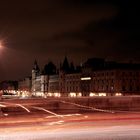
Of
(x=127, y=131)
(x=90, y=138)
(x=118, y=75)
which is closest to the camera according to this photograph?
(x=90, y=138)

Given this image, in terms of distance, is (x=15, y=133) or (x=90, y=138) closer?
(x=90, y=138)

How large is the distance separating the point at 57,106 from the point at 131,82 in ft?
370

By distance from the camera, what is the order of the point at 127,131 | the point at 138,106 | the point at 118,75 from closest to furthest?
1. the point at 127,131
2. the point at 138,106
3. the point at 118,75

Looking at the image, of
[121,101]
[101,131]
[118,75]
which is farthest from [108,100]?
[118,75]

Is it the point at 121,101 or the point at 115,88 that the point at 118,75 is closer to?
the point at 115,88

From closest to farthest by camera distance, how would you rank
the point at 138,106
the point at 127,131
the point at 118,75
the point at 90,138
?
1. the point at 90,138
2. the point at 127,131
3. the point at 138,106
4. the point at 118,75

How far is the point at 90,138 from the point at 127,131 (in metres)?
3.34

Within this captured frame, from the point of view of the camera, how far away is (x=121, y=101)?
210ft

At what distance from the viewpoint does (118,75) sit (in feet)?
572

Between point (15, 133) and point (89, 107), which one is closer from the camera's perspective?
point (15, 133)

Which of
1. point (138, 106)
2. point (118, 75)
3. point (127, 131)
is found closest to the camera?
point (127, 131)

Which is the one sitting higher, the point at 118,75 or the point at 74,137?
the point at 118,75

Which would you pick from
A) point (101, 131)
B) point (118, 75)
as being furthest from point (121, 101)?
point (118, 75)

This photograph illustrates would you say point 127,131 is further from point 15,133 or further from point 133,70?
point 133,70
